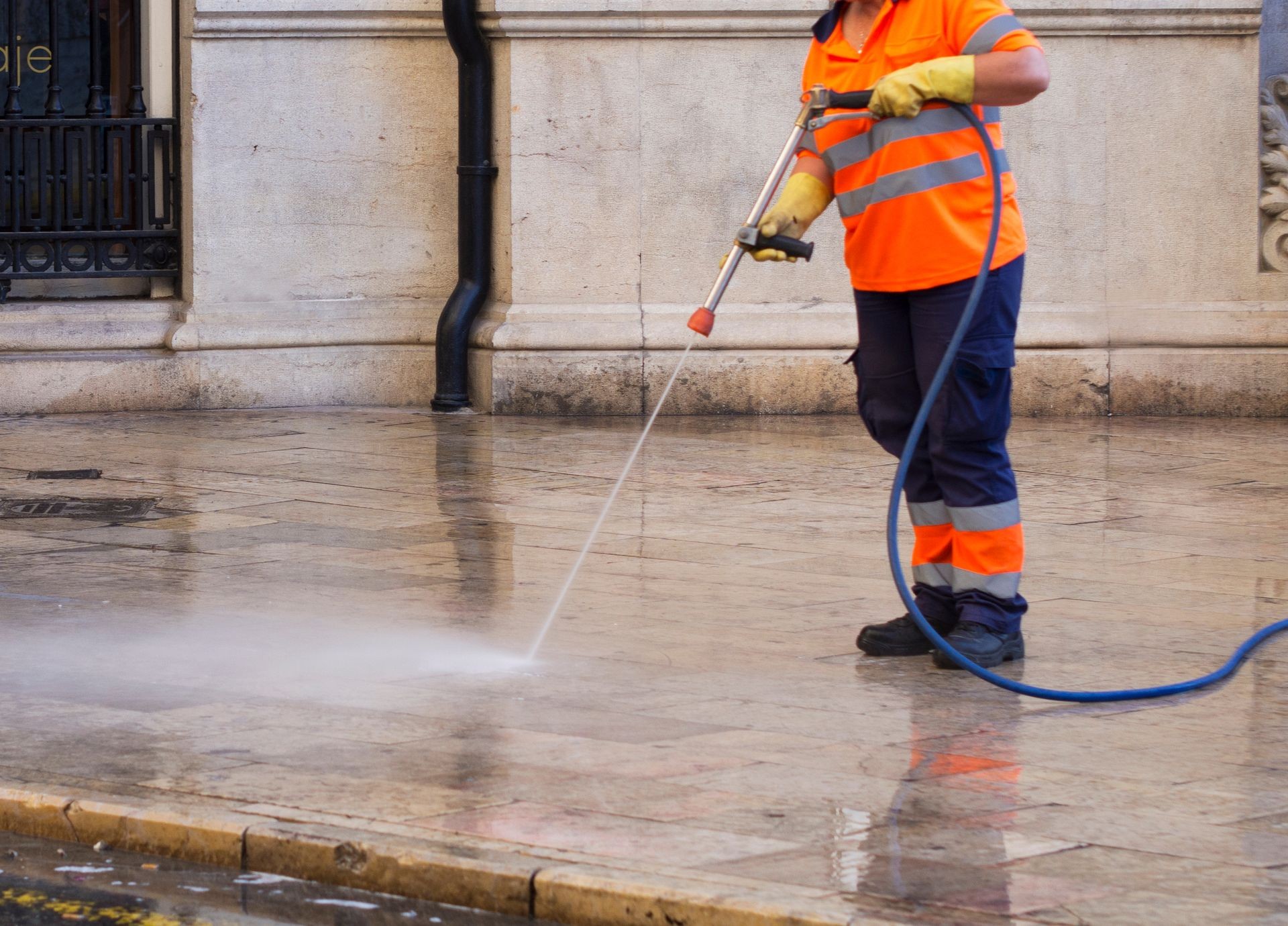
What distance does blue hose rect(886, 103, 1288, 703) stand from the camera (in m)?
4.91

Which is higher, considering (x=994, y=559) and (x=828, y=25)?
(x=828, y=25)

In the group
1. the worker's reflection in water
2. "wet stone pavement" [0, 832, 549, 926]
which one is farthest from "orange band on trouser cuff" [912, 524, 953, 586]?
"wet stone pavement" [0, 832, 549, 926]

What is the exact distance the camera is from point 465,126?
10977 mm

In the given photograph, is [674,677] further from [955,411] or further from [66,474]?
[66,474]

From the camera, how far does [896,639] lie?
5.42 meters

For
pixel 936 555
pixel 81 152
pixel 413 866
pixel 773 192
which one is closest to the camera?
pixel 413 866

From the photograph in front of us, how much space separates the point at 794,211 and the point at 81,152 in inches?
266

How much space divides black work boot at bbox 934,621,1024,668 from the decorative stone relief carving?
243 inches

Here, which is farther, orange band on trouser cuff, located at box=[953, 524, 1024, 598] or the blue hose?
orange band on trouser cuff, located at box=[953, 524, 1024, 598]

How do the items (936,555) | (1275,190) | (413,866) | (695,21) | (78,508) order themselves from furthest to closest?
(1275,190) → (695,21) → (78,508) → (936,555) → (413,866)

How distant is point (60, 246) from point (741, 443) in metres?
3.85

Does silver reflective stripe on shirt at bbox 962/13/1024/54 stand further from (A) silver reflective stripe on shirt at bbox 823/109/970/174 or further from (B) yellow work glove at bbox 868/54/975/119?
(A) silver reflective stripe on shirt at bbox 823/109/970/174

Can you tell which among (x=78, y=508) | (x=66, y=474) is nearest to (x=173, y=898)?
(x=78, y=508)

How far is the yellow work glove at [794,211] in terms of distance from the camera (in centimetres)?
542
